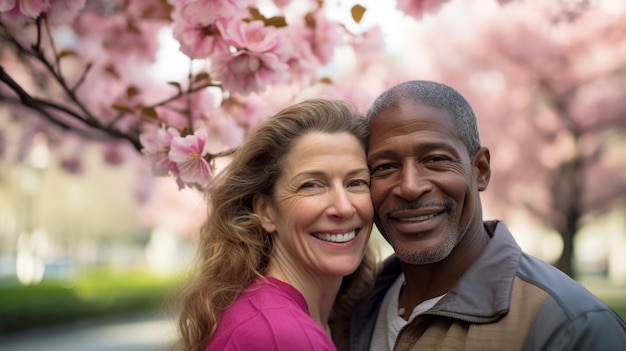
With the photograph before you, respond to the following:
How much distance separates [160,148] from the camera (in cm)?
343

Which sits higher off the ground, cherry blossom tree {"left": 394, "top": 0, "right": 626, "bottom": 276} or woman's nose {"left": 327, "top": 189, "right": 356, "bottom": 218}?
cherry blossom tree {"left": 394, "top": 0, "right": 626, "bottom": 276}

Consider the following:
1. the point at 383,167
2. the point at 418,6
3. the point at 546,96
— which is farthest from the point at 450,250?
the point at 546,96

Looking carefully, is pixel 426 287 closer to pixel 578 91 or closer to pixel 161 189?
pixel 578 91

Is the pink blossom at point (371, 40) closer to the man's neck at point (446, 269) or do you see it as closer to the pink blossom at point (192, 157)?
the pink blossom at point (192, 157)

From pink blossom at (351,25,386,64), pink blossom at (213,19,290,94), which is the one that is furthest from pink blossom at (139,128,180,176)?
pink blossom at (351,25,386,64)

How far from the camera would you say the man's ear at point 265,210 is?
325 centimetres

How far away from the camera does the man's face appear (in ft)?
9.45

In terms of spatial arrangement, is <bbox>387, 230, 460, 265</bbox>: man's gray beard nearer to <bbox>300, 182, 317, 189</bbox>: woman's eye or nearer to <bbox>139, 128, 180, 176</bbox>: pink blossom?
<bbox>300, 182, 317, 189</bbox>: woman's eye

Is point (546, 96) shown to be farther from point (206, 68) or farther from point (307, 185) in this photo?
point (307, 185)

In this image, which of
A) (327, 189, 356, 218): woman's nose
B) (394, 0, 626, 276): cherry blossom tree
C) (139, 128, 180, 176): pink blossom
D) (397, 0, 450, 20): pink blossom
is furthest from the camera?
(394, 0, 626, 276): cherry blossom tree

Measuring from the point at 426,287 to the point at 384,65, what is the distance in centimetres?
1631

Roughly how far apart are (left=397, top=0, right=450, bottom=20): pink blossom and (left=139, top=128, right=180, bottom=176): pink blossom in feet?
4.54

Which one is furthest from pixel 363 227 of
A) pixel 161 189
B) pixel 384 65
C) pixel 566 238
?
pixel 161 189

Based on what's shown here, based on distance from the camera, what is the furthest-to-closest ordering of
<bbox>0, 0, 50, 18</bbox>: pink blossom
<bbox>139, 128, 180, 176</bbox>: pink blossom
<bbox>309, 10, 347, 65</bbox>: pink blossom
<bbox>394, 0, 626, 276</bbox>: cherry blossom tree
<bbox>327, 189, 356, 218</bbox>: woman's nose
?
1. <bbox>394, 0, 626, 276</bbox>: cherry blossom tree
2. <bbox>309, 10, 347, 65</bbox>: pink blossom
3. <bbox>139, 128, 180, 176</bbox>: pink blossom
4. <bbox>0, 0, 50, 18</bbox>: pink blossom
5. <bbox>327, 189, 356, 218</bbox>: woman's nose
